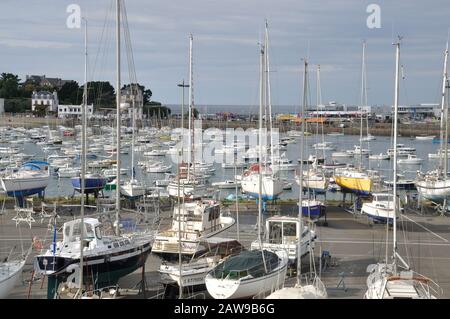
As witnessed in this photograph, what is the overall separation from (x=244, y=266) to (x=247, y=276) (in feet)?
1.05

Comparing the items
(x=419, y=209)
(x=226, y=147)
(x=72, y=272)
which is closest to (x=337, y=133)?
(x=226, y=147)

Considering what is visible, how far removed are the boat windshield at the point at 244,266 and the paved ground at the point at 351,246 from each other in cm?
186

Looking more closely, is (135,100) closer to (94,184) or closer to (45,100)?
(94,184)

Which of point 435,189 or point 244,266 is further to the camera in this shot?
point 435,189

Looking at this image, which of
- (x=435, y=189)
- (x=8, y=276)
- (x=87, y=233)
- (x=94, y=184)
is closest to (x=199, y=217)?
(x=87, y=233)

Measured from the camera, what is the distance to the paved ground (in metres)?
18.5

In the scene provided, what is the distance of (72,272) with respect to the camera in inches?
668

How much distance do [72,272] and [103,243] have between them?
181 centimetres

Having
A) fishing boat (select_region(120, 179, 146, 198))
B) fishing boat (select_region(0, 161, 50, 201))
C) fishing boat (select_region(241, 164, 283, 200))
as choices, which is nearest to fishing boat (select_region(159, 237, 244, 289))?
fishing boat (select_region(241, 164, 283, 200))

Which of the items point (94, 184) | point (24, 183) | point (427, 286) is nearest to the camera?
point (427, 286)

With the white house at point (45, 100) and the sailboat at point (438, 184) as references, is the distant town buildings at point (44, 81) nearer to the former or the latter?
the white house at point (45, 100)

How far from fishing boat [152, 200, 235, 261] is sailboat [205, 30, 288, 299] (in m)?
2.78

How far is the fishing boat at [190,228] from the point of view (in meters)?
19.8

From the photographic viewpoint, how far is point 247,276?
16188 millimetres
